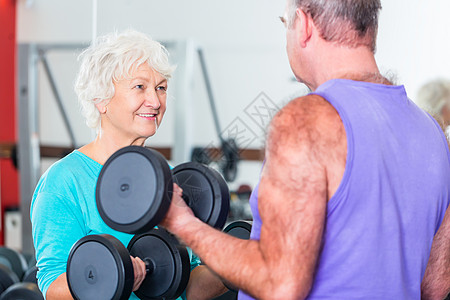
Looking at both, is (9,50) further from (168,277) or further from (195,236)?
(195,236)

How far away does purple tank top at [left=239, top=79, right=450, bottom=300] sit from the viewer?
79 centimetres

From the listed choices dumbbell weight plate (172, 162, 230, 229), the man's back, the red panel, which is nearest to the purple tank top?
the man's back

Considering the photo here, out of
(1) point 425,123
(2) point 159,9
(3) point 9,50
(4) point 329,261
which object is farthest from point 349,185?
(3) point 9,50

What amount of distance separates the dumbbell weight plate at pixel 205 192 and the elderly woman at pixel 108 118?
233 millimetres

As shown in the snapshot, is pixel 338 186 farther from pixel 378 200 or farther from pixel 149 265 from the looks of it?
pixel 149 265

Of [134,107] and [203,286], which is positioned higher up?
[134,107]

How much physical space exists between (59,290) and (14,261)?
1614mm

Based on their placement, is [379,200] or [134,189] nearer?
[379,200]

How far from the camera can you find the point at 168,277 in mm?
1223

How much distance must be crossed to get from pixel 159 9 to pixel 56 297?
3174 mm

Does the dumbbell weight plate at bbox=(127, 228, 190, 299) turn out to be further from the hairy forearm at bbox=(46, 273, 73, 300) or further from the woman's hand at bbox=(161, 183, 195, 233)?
the woman's hand at bbox=(161, 183, 195, 233)

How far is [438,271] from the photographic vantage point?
1.04 meters


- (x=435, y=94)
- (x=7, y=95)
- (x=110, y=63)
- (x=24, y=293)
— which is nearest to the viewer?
(x=110, y=63)

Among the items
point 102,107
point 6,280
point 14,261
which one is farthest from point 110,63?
point 14,261
